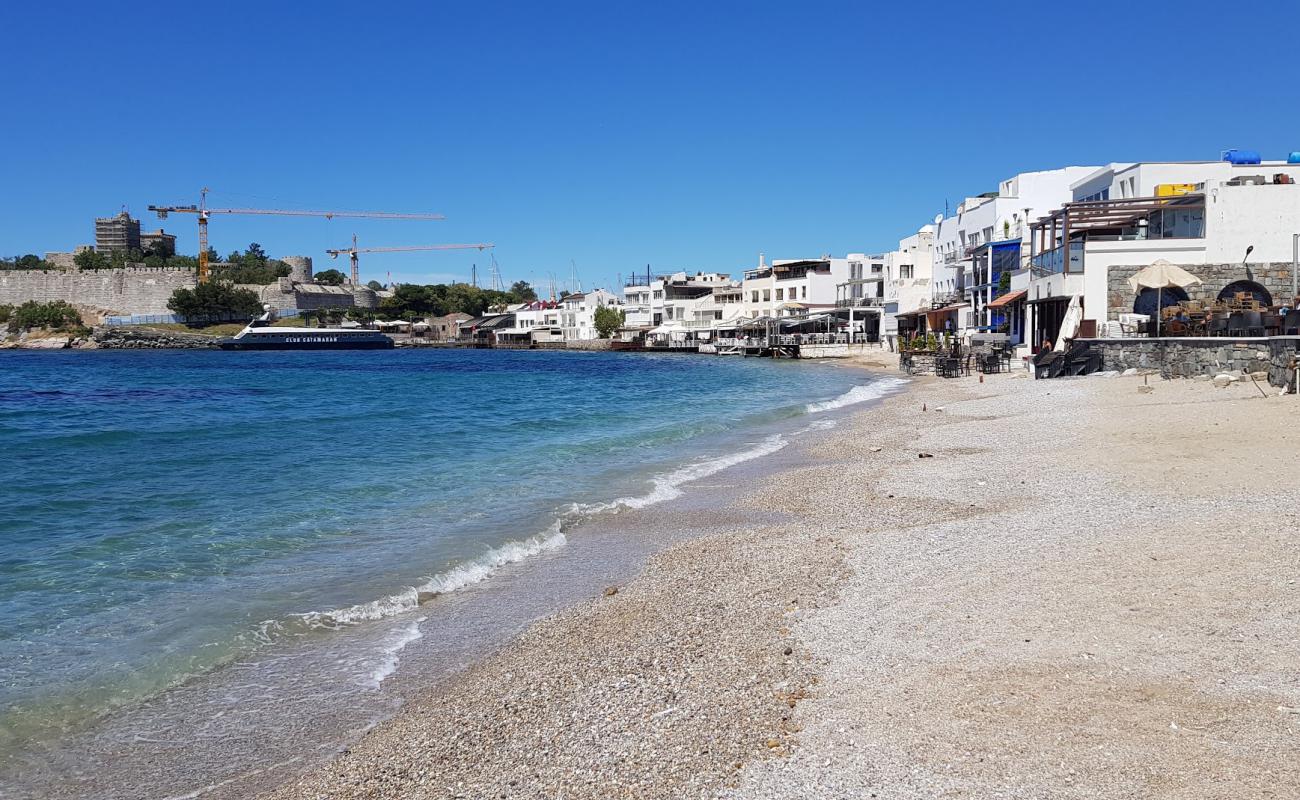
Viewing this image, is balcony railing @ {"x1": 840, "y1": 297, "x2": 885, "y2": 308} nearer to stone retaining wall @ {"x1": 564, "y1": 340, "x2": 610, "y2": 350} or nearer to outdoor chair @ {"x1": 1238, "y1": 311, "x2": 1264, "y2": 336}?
stone retaining wall @ {"x1": 564, "y1": 340, "x2": 610, "y2": 350}

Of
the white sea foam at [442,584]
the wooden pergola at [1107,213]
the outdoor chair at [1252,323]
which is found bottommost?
the white sea foam at [442,584]

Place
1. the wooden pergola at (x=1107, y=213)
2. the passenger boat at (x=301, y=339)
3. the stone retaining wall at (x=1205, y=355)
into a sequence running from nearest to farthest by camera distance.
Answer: the stone retaining wall at (x=1205, y=355) → the wooden pergola at (x=1107, y=213) → the passenger boat at (x=301, y=339)

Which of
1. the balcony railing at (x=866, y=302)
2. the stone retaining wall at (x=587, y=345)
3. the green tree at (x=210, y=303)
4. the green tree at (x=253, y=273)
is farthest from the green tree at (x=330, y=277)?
the balcony railing at (x=866, y=302)

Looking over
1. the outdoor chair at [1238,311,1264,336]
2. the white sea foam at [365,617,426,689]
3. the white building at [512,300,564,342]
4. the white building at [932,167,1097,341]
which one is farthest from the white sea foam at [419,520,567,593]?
the white building at [512,300,564,342]

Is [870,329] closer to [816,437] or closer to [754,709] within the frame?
[816,437]

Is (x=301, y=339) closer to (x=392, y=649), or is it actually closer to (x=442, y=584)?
(x=442, y=584)

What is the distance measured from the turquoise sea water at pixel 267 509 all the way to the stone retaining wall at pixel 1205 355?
8.88 metres

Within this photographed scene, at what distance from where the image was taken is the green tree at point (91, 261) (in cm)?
16000

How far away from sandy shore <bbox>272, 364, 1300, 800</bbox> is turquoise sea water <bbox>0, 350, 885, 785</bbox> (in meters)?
1.86

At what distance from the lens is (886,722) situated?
5047 mm

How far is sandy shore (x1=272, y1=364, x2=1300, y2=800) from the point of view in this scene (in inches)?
177

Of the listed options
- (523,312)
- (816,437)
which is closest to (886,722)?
(816,437)

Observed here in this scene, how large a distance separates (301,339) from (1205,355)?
374 feet

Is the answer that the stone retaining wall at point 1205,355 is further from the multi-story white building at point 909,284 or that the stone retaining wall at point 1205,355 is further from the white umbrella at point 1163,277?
the multi-story white building at point 909,284
